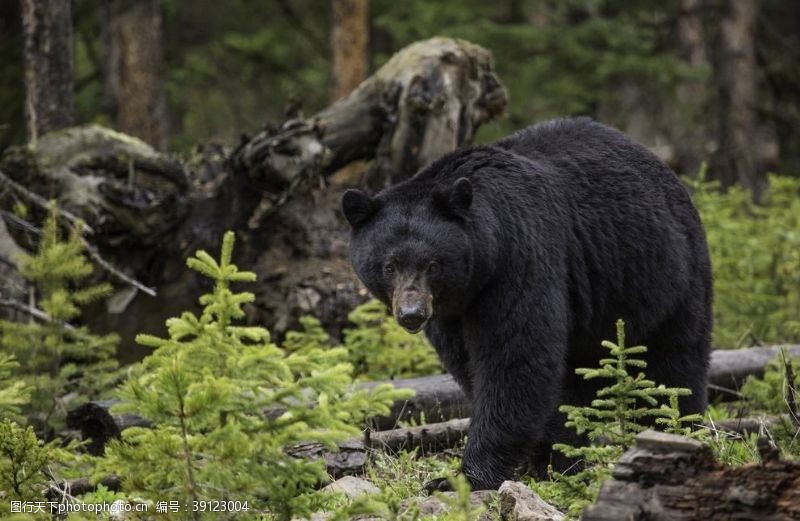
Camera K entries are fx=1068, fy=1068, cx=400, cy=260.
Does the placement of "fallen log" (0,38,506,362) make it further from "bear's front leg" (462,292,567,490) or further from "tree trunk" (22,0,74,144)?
"bear's front leg" (462,292,567,490)

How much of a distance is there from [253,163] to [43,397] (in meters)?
2.42

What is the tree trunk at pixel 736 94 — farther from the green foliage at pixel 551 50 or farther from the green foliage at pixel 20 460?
the green foliage at pixel 20 460

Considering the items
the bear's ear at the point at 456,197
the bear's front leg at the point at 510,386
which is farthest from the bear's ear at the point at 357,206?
the bear's front leg at the point at 510,386

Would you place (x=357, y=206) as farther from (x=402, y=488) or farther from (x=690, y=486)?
(x=690, y=486)

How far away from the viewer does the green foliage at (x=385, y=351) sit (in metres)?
7.66

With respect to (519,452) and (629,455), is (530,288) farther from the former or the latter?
(629,455)

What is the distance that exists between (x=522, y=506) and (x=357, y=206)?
1.90m

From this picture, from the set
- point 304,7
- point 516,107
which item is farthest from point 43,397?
point 304,7

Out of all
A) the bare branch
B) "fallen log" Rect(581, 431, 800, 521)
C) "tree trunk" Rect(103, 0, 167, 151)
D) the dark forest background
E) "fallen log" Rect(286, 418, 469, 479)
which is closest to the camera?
"fallen log" Rect(581, 431, 800, 521)

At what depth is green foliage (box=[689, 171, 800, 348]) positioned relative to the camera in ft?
29.3

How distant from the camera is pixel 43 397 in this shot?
6.64m

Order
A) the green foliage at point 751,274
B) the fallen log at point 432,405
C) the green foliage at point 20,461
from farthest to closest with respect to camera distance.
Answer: the green foliage at point 751,274, the fallen log at point 432,405, the green foliage at point 20,461

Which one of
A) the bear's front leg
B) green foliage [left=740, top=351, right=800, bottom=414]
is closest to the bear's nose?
the bear's front leg

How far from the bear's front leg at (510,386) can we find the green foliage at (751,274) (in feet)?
12.2
